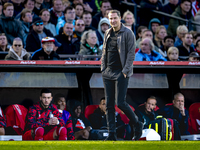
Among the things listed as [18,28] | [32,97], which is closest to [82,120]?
[32,97]

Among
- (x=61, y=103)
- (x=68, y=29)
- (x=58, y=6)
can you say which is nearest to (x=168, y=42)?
(x=68, y=29)

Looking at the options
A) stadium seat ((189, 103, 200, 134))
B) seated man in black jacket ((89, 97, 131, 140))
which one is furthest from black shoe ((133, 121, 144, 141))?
stadium seat ((189, 103, 200, 134))

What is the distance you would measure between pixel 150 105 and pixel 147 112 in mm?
169

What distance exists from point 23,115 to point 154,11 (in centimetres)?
651

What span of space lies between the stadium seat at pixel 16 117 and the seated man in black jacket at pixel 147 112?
2.18 m

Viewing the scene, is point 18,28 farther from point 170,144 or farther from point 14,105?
point 170,144

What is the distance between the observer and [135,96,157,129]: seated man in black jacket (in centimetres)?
768

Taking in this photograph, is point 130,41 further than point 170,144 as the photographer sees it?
Yes

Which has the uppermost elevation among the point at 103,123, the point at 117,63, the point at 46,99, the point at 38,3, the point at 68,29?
the point at 38,3

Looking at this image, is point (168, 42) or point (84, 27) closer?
point (168, 42)

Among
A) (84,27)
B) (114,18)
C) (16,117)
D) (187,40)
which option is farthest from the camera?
(84,27)

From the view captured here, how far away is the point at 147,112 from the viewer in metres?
7.75

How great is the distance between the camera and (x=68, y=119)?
298 inches

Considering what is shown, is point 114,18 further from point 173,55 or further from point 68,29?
point 68,29
